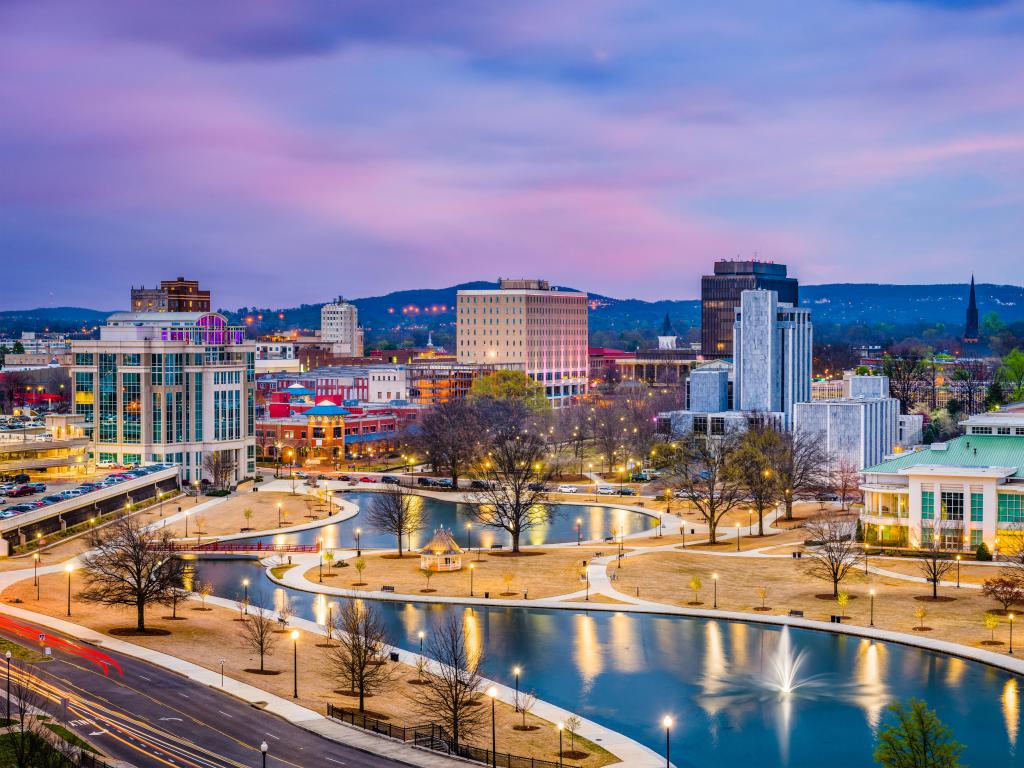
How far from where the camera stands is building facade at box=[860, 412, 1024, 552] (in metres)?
102

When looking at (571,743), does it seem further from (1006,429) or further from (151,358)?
(151,358)

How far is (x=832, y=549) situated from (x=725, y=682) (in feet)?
80.8

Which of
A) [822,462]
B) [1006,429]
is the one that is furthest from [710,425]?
[1006,429]

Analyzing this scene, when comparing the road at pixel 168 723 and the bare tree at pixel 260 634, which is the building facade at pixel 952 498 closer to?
→ the bare tree at pixel 260 634

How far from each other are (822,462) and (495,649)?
75100mm

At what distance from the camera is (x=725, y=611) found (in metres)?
82.2

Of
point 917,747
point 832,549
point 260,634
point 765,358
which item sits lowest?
point 917,747

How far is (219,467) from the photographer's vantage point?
478ft

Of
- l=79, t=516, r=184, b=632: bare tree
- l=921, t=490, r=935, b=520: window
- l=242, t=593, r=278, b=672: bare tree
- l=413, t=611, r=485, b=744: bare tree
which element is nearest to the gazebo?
l=242, t=593, r=278, b=672: bare tree

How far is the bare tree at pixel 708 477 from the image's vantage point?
115m

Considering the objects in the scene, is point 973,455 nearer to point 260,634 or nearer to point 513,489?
point 513,489

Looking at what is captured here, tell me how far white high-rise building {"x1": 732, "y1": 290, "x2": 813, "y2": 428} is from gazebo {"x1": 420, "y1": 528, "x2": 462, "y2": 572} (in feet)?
284

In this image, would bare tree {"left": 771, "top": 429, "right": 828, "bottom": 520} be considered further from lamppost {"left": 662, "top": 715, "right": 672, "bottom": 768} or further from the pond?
lamppost {"left": 662, "top": 715, "right": 672, "bottom": 768}

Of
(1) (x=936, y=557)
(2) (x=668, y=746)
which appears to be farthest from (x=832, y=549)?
(2) (x=668, y=746)
